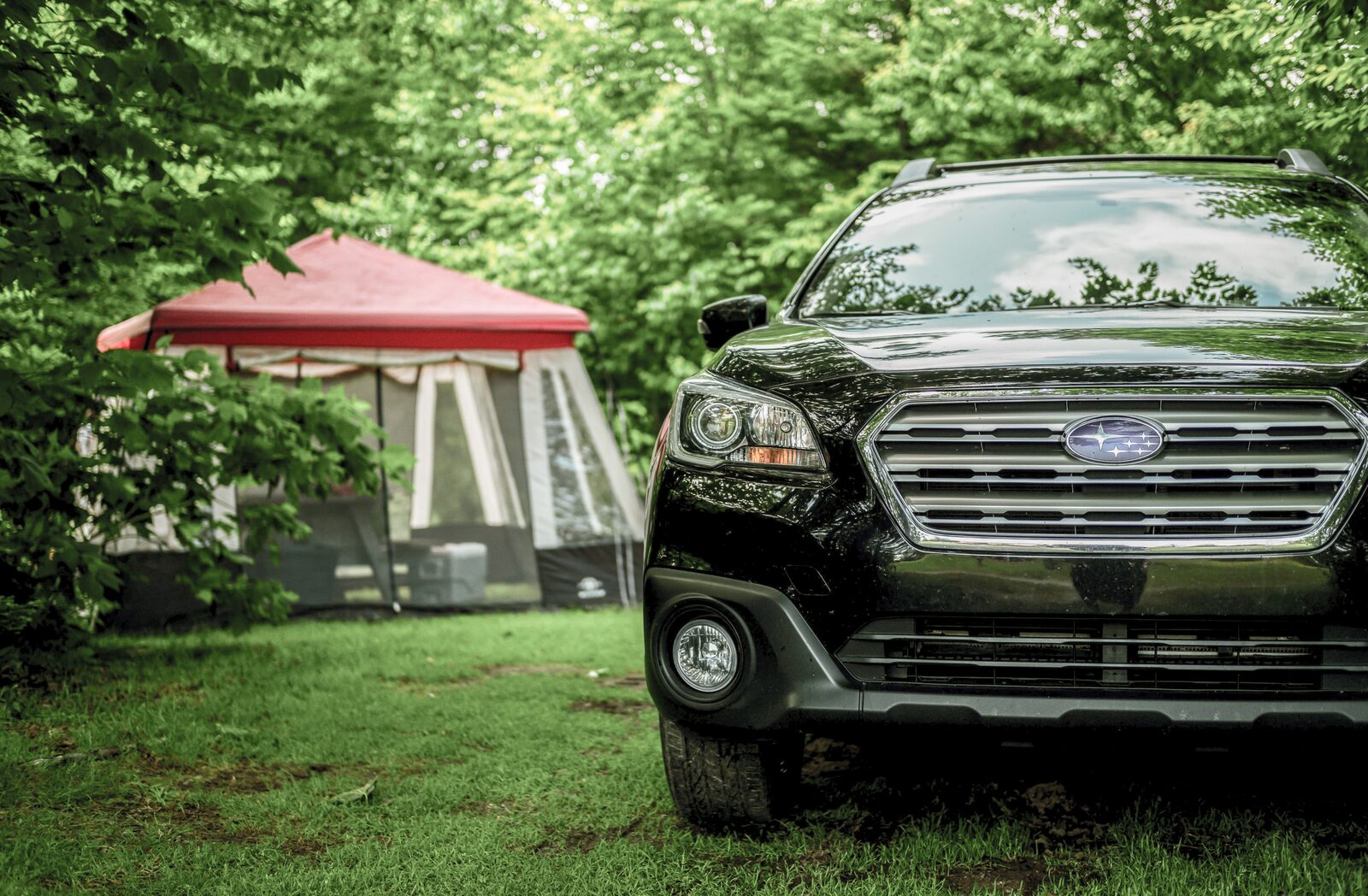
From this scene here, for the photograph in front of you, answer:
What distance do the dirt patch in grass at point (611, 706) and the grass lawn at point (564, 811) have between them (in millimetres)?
24

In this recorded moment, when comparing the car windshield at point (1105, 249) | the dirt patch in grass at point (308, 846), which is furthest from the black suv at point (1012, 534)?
the dirt patch in grass at point (308, 846)

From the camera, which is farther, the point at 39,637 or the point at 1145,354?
the point at 39,637

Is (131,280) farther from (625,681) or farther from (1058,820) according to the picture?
(1058,820)

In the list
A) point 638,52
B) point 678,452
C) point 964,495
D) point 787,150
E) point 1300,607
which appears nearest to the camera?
point 1300,607

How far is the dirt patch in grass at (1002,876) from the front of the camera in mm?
3002

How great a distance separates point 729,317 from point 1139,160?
1.57m

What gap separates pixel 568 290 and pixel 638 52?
470 centimetres

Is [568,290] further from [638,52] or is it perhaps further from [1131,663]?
[1131,663]

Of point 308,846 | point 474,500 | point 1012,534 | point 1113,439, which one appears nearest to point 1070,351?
point 1113,439

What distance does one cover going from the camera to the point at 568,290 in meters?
15.4

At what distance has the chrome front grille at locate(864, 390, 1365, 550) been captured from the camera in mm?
2721

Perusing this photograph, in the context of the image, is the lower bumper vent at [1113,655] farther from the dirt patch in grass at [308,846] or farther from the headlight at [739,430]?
the dirt patch in grass at [308,846]

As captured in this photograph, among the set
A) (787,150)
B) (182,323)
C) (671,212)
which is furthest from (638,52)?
(182,323)

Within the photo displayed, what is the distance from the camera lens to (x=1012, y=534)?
9.20 ft
